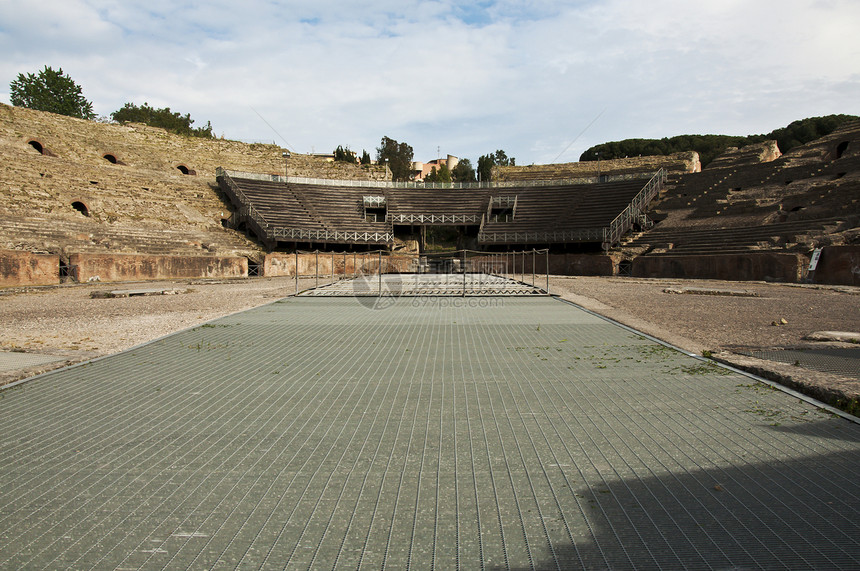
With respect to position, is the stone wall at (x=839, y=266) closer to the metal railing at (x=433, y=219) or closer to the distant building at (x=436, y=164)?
the metal railing at (x=433, y=219)

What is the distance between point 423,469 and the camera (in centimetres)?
274

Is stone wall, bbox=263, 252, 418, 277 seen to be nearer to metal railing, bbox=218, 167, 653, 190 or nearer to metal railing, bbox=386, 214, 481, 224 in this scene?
metal railing, bbox=386, 214, 481, 224

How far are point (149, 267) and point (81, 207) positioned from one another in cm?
751

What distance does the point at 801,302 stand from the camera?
Answer: 36.4 ft

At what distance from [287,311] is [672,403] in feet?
25.0

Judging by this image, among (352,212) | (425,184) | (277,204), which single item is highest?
(425,184)

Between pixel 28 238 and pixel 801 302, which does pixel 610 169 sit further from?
pixel 28 238

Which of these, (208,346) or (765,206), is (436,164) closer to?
(765,206)

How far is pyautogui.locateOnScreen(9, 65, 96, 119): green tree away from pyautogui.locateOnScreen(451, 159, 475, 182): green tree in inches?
1703

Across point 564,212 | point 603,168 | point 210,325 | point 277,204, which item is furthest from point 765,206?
point 277,204

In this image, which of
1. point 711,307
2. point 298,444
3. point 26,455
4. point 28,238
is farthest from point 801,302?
point 28,238

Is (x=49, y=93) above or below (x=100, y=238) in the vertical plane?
above

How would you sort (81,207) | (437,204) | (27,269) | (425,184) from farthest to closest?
(425,184) → (437,204) → (81,207) → (27,269)

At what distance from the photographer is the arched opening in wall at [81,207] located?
25141 millimetres
